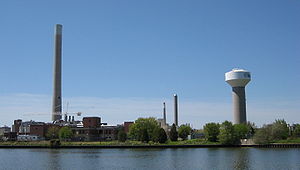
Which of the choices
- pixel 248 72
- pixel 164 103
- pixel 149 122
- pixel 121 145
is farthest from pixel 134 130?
pixel 248 72

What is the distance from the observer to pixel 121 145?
318 ft

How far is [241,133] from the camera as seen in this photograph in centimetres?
10775

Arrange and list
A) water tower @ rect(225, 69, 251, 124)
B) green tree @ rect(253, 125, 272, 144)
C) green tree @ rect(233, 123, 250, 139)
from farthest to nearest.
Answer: water tower @ rect(225, 69, 251, 124) → green tree @ rect(233, 123, 250, 139) → green tree @ rect(253, 125, 272, 144)

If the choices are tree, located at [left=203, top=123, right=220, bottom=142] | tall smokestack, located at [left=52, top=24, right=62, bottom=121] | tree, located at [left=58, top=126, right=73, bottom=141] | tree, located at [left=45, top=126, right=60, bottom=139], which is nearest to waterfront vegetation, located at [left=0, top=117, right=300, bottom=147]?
tree, located at [left=203, top=123, right=220, bottom=142]

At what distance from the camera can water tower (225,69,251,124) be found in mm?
146625

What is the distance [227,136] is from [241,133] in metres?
12.5

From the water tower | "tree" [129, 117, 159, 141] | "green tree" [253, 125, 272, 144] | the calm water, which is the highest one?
the water tower

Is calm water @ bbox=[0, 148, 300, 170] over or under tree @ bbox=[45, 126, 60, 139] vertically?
under

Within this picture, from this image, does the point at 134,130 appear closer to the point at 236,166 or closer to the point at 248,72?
the point at 248,72

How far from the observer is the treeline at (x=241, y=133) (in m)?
97.5

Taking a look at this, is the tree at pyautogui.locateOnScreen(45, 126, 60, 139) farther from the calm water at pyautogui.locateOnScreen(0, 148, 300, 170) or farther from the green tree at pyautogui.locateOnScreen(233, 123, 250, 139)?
the calm water at pyautogui.locateOnScreen(0, 148, 300, 170)

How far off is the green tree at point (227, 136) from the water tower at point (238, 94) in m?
50.5

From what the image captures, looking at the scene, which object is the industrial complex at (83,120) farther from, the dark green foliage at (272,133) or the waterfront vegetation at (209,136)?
the dark green foliage at (272,133)

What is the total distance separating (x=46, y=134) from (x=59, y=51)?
1169 inches
